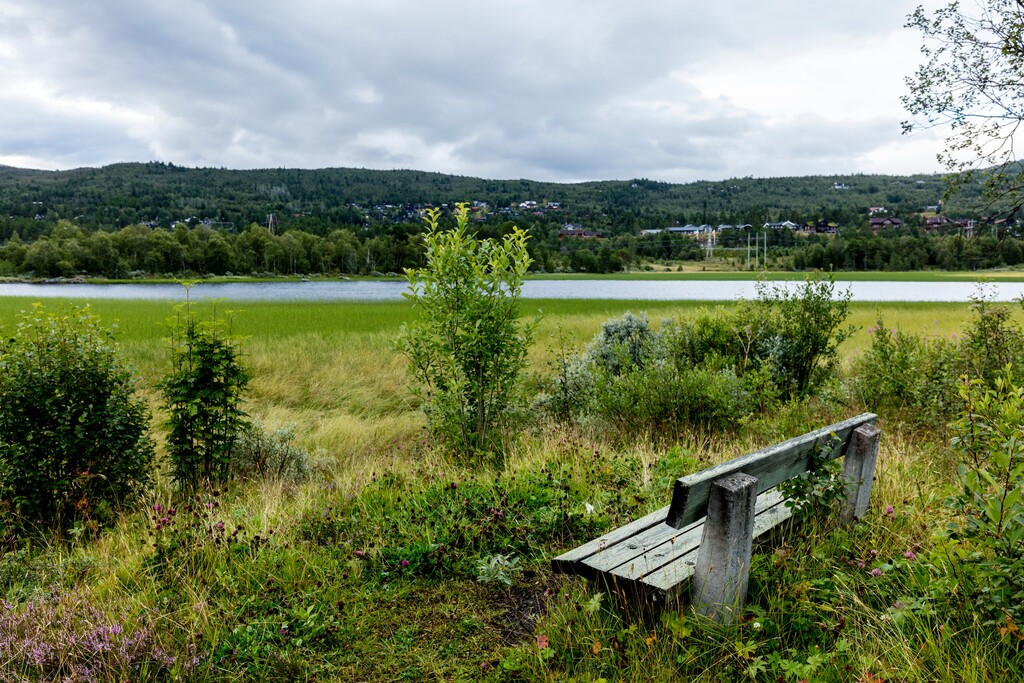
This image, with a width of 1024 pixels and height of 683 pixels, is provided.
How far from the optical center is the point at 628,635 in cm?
300

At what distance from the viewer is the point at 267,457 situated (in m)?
7.63

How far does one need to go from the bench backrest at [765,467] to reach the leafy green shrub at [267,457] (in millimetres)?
5770

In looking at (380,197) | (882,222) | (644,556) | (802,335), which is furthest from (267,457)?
(380,197)

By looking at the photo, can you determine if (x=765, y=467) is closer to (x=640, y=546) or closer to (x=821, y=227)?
(x=640, y=546)

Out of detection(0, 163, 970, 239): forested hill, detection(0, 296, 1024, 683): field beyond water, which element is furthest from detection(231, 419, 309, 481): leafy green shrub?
detection(0, 163, 970, 239): forested hill

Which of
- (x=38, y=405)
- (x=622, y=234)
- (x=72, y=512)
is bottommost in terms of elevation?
(x=72, y=512)

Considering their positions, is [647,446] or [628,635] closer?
[628,635]

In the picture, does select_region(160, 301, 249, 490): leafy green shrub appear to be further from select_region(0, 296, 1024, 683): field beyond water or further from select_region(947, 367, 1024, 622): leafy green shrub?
select_region(947, 367, 1024, 622): leafy green shrub

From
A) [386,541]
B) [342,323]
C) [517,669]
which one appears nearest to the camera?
[517,669]

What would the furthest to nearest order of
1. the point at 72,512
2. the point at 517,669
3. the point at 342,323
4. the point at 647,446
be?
the point at 342,323 < the point at 647,446 < the point at 72,512 < the point at 517,669

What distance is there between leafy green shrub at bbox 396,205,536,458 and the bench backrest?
3.80m

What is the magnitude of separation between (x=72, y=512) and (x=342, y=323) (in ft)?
54.9

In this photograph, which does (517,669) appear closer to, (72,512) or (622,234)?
(72,512)

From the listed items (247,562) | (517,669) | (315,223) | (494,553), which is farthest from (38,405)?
(315,223)
